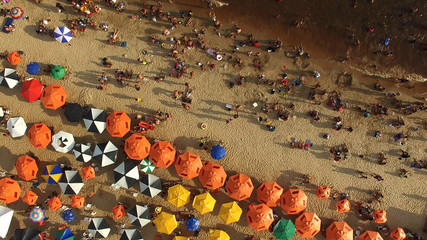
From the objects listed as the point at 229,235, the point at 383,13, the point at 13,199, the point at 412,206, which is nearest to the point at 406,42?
the point at 383,13

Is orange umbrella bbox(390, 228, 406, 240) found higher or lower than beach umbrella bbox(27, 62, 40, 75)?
lower

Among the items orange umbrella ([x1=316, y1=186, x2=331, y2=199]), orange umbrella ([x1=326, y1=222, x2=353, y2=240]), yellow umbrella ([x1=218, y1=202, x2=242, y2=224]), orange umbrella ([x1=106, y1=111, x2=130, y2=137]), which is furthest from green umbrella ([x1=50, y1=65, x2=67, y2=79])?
orange umbrella ([x1=326, y1=222, x2=353, y2=240])

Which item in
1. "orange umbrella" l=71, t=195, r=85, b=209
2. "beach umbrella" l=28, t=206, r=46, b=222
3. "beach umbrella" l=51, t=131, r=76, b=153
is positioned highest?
"beach umbrella" l=51, t=131, r=76, b=153

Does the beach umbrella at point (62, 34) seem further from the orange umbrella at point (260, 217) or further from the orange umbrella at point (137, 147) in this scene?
the orange umbrella at point (260, 217)

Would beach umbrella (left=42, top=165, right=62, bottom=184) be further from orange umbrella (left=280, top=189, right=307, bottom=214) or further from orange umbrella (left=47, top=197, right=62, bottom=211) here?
orange umbrella (left=280, top=189, right=307, bottom=214)

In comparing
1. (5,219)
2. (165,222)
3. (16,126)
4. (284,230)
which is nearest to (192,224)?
(165,222)

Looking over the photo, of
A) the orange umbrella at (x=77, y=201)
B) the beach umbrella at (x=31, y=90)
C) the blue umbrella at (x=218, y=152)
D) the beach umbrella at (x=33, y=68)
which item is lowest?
the orange umbrella at (x=77, y=201)

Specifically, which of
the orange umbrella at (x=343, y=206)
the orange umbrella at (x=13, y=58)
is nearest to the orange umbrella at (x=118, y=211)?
the orange umbrella at (x=13, y=58)
